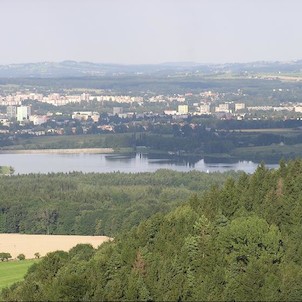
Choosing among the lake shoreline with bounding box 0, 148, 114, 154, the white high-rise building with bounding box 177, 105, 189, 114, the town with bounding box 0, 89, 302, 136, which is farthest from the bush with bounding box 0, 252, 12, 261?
the white high-rise building with bounding box 177, 105, 189, 114

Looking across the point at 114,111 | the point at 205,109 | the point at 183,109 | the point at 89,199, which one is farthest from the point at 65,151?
the point at 205,109

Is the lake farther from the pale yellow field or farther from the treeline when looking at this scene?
the pale yellow field

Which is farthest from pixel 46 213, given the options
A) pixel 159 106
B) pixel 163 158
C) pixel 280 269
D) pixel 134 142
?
pixel 159 106

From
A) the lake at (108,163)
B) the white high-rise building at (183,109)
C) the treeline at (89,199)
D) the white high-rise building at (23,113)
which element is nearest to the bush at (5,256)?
Answer: the treeline at (89,199)

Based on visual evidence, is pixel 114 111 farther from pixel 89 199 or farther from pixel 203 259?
pixel 203 259

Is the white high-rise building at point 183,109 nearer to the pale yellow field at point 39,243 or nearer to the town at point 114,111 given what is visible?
the town at point 114,111
